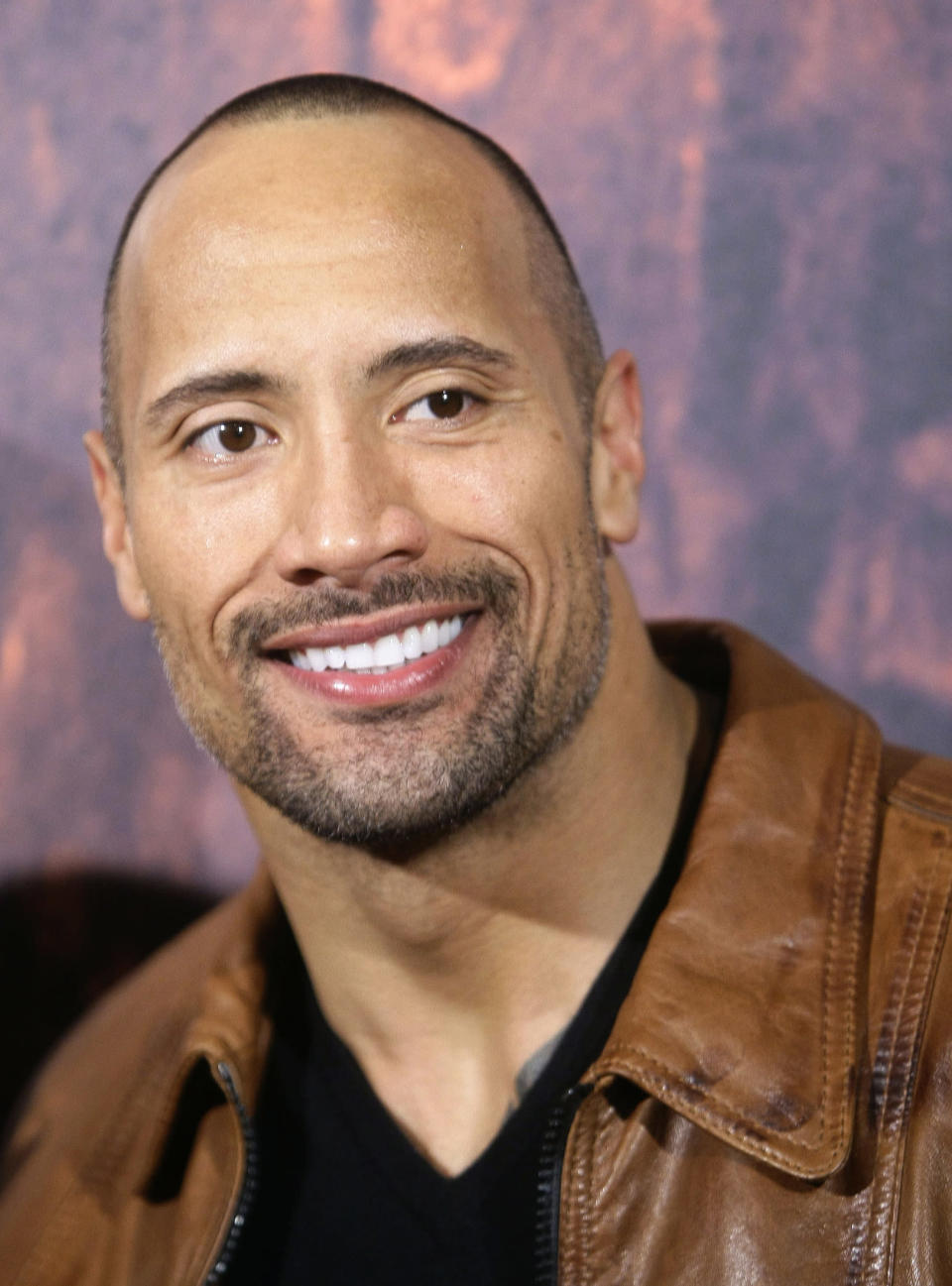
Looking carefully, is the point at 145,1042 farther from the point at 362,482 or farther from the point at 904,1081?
the point at 904,1081

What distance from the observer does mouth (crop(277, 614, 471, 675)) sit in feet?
5.44

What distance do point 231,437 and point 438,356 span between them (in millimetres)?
269

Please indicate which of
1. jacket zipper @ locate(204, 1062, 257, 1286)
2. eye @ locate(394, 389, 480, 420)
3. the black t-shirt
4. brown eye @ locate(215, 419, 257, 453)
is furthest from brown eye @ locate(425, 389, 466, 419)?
jacket zipper @ locate(204, 1062, 257, 1286)

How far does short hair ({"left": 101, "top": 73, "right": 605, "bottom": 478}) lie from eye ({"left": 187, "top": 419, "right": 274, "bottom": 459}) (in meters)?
0.22

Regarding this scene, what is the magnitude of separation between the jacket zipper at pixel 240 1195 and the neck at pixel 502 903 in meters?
0.20

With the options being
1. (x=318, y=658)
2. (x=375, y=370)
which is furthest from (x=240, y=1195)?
(x=375, y=370)

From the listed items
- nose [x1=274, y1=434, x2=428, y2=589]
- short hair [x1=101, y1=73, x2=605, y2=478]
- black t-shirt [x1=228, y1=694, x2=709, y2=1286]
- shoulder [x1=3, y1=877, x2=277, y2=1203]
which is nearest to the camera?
nose [x1=274, y1=434, x2=428, y2=589]

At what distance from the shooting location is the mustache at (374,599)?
1620 millimetres

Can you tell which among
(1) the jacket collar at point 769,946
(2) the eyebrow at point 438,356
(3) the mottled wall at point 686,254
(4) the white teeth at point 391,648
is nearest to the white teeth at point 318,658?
(4) the white teeth at point 391,648

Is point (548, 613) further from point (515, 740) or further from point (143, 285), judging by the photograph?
point (143, 285)

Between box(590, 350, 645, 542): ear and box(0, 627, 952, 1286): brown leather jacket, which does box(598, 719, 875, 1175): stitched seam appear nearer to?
box(0, 627, 952, 1286): brown leather jacket

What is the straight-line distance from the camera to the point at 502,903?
178 centimetres

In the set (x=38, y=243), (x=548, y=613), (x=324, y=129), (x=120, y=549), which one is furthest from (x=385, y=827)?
(x=38, y=243)

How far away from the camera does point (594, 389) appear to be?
1.89m
